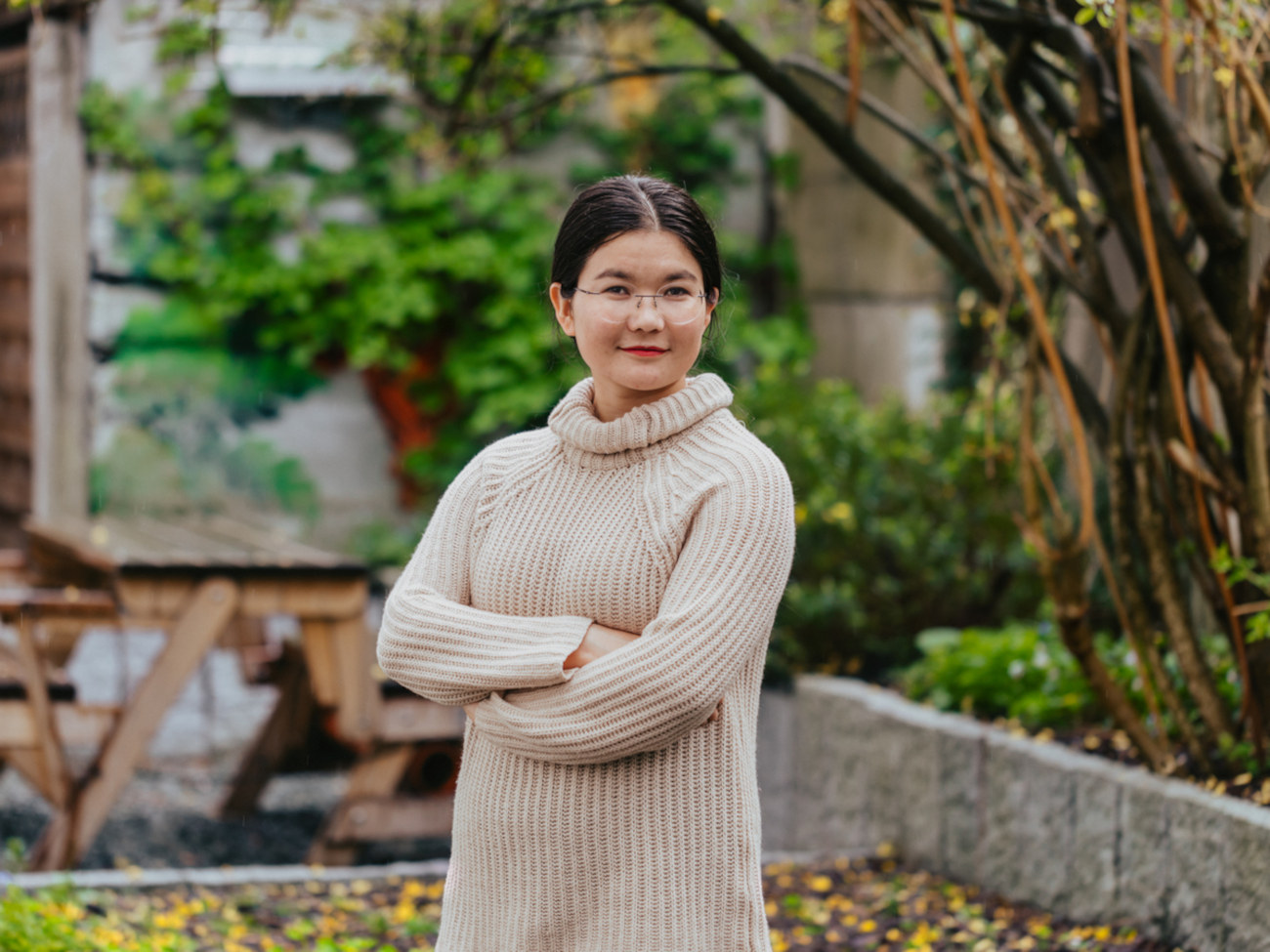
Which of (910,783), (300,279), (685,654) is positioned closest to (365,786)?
(910,783)

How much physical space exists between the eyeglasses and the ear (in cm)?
10

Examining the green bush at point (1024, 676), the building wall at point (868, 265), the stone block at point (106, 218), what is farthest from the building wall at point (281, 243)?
the green bush at point (1024, 676)

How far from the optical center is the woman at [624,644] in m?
1.86

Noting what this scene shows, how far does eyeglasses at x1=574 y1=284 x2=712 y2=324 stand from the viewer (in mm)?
1938

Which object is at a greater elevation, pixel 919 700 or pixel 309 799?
pixel 919 700

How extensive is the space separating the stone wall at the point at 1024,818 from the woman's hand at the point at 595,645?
1.76 meters

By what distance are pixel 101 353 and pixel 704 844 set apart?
7.50m

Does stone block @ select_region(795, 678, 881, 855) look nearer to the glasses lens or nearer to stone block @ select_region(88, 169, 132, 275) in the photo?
the glasses lens

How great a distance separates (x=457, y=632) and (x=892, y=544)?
3554mm

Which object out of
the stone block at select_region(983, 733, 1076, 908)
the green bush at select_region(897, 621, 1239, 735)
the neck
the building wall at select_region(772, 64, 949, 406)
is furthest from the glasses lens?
Answer: the building wall at select_region(772, 64, 949, 406)

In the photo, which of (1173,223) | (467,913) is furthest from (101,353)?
(467,913)

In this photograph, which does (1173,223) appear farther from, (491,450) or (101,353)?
(101,353)

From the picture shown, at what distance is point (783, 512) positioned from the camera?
6.32 ft

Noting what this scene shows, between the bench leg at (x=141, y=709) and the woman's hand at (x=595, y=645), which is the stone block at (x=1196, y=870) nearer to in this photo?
the woman's hand at (x=595, y=645)
